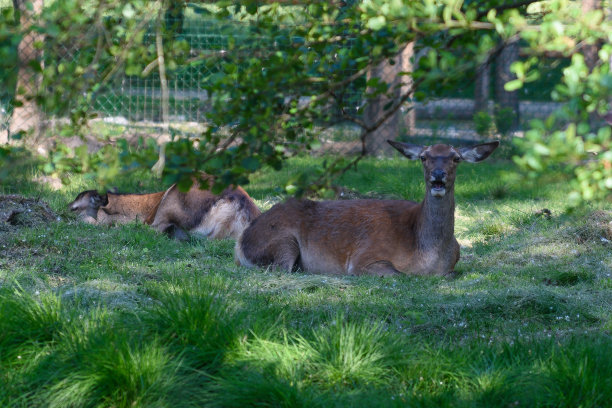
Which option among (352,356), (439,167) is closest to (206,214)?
(439,167)

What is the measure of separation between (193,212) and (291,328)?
14.6ft

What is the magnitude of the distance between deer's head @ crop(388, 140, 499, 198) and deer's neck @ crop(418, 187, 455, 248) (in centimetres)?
11

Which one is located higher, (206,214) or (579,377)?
(579,377)

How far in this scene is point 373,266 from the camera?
708cm

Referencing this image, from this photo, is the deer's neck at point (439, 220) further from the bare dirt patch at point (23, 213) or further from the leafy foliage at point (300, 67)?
the bare dirt patch at point (23, 213)

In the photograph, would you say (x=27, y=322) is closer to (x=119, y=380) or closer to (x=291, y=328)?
(x=119, y=380)

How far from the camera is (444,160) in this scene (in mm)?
6852

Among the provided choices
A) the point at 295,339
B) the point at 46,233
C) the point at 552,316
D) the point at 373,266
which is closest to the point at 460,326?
the point at 552,316

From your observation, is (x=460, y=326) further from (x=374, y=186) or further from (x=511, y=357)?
(x=374, y=186)

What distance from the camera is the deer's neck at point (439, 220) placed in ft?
23.1

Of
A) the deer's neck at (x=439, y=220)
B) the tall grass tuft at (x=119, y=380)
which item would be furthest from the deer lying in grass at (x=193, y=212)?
the tall grass tuft at (x=119, y=380)

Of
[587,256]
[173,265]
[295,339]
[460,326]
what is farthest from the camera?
[587,256]

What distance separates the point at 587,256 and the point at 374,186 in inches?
164

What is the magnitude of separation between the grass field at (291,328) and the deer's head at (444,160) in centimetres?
80
